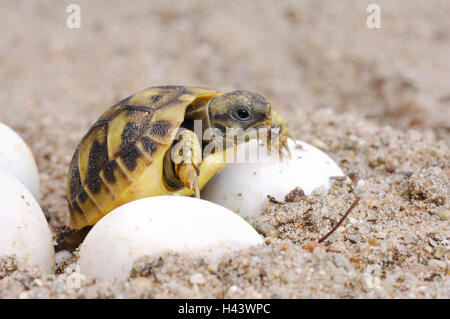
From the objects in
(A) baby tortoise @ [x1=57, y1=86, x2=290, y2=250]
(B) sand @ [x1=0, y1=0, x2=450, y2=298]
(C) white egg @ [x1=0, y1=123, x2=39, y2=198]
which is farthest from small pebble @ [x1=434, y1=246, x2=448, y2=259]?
(C) white egg @ [x1=0, y1=123, x2=39, y2=198]

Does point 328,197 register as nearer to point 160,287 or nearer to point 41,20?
point 160,287

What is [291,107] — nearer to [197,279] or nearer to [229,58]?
[229,58]

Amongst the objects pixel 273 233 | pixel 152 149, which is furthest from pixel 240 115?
pixel 273 233

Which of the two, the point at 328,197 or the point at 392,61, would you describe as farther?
the point at 392,61

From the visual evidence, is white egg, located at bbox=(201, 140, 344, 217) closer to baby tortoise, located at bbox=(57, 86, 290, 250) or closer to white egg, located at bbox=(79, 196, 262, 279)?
baby tortoise, located at bbox=(57, 86, 290, 250)
